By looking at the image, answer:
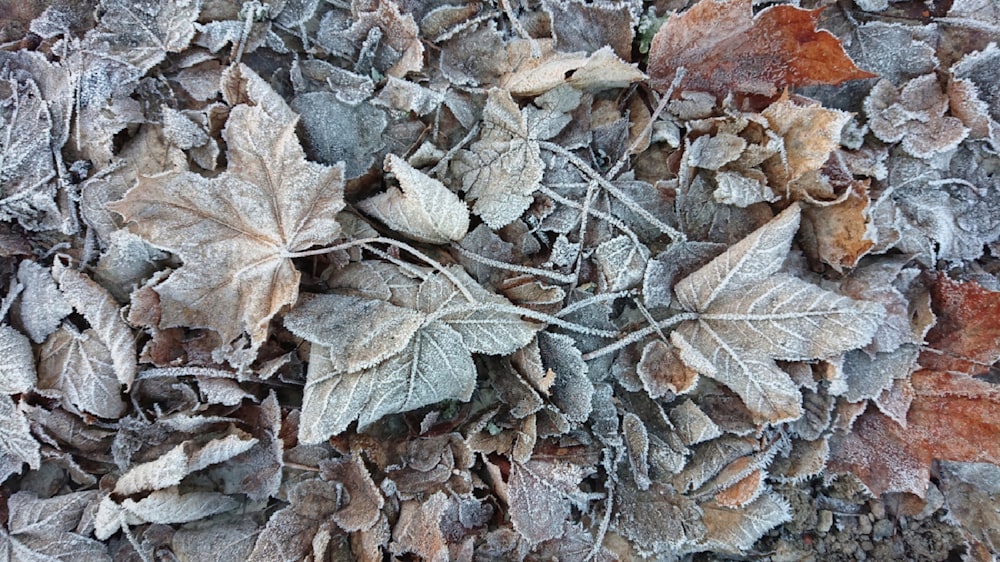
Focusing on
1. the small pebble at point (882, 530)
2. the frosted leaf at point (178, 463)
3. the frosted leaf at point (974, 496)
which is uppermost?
the frosted leaf at point (178, 463)

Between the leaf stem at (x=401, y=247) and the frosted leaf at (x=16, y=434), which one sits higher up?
the leaf stem at (x=401, y=247)

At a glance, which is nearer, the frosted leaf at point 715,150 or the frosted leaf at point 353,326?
the frosted leaf at point 353,326

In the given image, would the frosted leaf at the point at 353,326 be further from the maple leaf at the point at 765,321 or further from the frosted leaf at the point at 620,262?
the maple leaf at the point at 765,321

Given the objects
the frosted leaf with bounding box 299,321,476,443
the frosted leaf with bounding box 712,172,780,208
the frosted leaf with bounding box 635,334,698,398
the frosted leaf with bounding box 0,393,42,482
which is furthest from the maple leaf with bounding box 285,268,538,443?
the frosted leaf with bounding box 0,393,42,482

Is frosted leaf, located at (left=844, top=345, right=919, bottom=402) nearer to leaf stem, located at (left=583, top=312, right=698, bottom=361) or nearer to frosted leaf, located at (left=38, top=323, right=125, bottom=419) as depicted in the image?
leaf stem, located at (left=583, top=312, right=698, bottom=361)

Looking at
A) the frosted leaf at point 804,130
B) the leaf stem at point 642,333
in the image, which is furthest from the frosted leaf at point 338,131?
the frosted leaf at point 804,130

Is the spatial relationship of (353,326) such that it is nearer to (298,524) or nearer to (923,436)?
(298,524)
